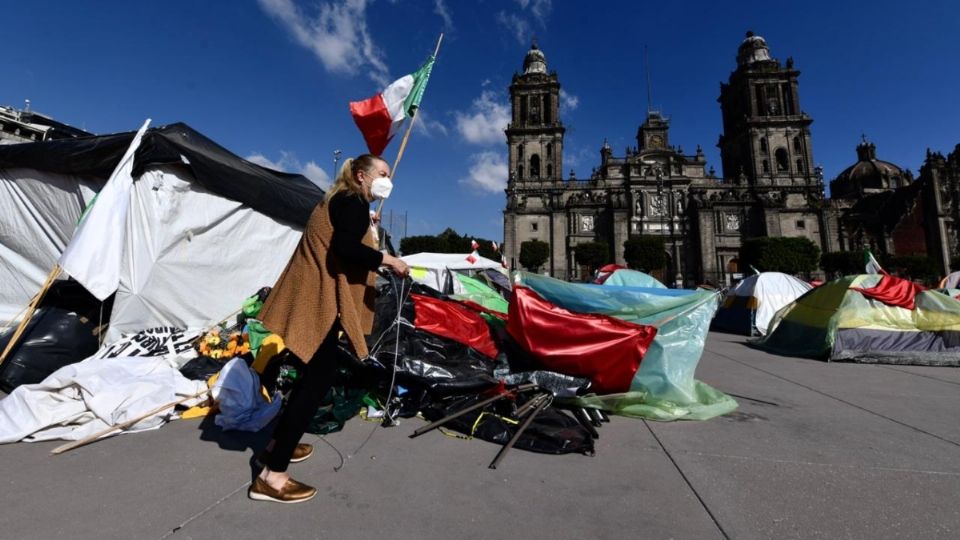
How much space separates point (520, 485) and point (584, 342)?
5.29 ft

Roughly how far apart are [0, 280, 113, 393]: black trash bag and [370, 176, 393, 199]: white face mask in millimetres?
3775

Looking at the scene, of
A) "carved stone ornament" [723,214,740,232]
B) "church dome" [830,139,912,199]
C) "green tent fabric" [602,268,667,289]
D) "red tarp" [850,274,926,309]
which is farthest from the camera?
"church dome" [830,139,912,199]

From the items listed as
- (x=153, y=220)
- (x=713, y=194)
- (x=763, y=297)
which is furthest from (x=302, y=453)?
(x=713, y=194)

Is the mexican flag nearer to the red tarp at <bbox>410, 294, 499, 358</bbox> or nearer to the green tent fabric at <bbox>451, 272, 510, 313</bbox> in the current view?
the red tarp at <bbox>410, 294, 499, 358</bbox>

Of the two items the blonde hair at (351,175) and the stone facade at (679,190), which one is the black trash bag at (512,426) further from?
the stone facade at (679,190)

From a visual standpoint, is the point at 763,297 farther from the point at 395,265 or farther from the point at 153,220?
the point at 153,220

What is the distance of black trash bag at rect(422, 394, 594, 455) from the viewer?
246 cm

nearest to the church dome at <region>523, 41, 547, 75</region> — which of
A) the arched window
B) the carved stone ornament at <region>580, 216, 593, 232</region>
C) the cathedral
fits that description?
the cathedral

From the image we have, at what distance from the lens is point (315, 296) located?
2.06 metres

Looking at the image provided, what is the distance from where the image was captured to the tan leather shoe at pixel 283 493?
183 cm

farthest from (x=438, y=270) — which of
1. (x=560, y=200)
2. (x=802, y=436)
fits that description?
(x=560, y=200)

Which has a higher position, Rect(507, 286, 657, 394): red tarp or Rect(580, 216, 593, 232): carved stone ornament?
Rect(580, 216, 593, 232): carved stone ornament

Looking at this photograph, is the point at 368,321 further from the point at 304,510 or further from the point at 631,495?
the point at 631,495

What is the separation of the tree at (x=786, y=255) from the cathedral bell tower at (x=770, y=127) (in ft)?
41.3
